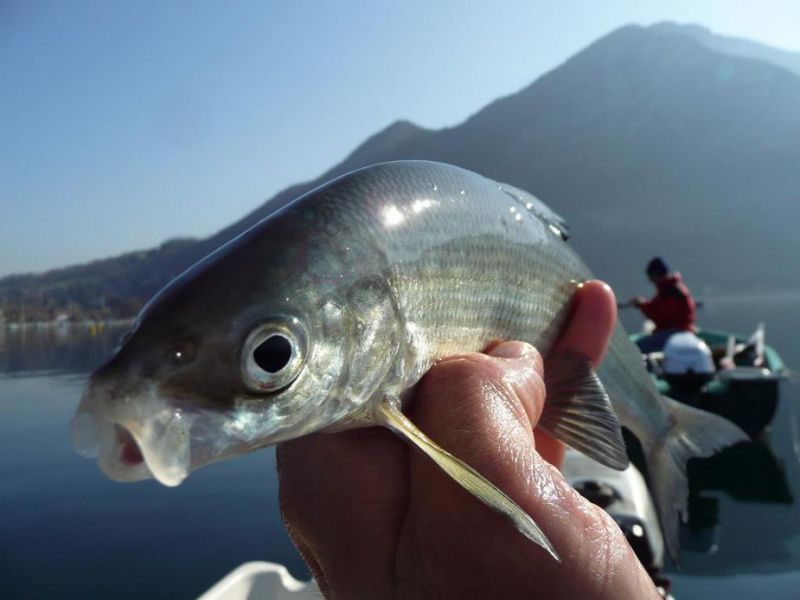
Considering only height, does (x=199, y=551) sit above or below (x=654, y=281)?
below

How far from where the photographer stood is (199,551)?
9.48m

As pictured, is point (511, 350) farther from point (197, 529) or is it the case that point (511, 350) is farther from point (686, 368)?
point (686, 368)

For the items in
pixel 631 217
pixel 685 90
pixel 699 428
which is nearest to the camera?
pixel 699 428

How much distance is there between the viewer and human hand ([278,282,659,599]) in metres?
1.65

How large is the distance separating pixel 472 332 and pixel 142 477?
132cm

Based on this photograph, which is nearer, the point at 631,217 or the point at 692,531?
the point at 692,531

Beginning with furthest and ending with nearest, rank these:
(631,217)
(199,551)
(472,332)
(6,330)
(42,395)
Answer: (631,217)
(6,330)
(42,395)
(199,551)
(472,332)

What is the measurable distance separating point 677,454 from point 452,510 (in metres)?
2.59

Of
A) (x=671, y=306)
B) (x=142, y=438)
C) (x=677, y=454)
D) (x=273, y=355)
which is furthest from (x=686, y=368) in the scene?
(x=142, y=438)

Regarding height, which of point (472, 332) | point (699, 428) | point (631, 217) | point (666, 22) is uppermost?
point (666, 22)

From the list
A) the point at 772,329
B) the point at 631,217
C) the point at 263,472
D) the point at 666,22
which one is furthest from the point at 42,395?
the point at 666,22

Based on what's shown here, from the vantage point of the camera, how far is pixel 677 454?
3.84 m

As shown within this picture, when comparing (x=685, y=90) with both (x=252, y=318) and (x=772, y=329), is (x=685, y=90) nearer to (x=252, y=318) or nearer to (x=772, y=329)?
(x=772, y=329)

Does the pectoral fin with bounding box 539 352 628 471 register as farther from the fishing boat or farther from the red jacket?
the red jacket
